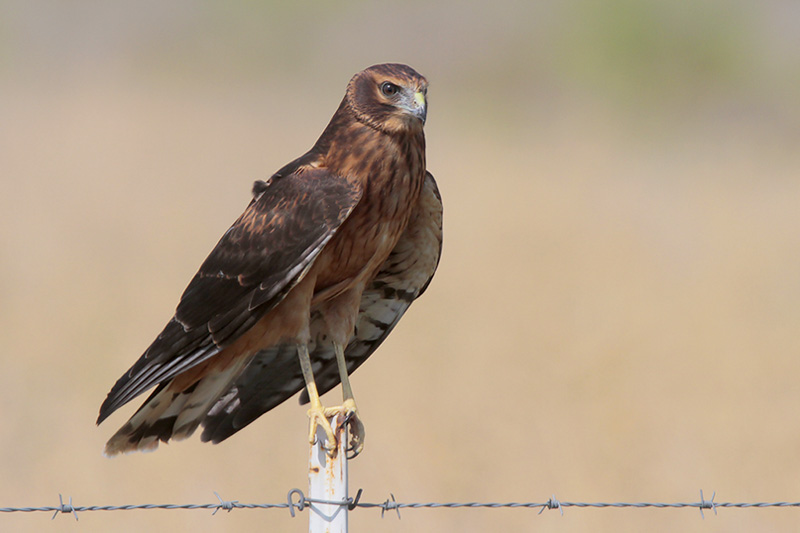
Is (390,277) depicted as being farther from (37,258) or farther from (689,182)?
(689,182)

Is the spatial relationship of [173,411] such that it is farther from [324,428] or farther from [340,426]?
[324,428]

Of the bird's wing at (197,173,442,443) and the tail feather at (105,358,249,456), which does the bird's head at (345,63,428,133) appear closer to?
the bird's wing at (197,173,442,443)

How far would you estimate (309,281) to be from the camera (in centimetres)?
412

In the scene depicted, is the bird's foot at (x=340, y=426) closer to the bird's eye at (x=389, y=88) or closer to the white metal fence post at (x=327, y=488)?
the white metal fence post at (x=327, y=488)

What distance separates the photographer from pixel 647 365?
25.1ft

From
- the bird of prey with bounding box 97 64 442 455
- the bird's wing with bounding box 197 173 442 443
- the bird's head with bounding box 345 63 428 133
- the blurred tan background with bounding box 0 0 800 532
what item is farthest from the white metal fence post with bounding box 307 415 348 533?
the blurred tan background with bounding box 0 0 800 532

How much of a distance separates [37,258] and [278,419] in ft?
10.8

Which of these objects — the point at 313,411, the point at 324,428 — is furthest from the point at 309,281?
the point at 324,428

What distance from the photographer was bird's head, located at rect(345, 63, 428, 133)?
4.06m

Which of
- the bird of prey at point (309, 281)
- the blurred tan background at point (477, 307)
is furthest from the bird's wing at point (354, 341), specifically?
the blurred tan background at point (477, 307)

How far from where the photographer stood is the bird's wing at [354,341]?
441 cm

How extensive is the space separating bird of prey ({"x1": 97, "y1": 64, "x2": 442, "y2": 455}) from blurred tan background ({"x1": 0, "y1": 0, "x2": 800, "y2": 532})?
1.88 m

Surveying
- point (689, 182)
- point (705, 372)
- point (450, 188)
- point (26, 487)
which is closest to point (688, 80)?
point (689, 182)

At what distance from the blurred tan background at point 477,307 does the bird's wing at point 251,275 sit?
238cm
